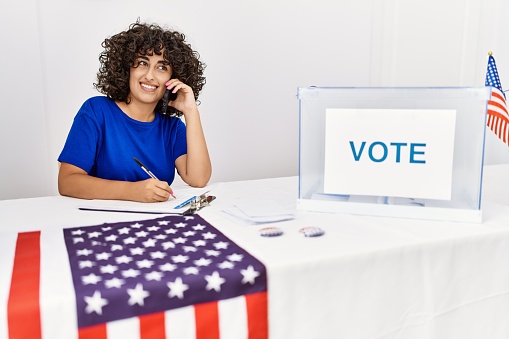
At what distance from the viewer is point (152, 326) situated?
2.44 feet

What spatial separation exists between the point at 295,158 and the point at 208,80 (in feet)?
2.55

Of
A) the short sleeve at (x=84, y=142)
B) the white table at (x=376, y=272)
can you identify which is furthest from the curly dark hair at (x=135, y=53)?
the white table at (x=376, y=272)

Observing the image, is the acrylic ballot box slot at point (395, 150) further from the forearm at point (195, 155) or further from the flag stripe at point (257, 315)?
the forearm at point (195, 155)

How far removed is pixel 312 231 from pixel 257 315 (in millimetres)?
250

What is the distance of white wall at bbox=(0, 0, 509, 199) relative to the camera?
2.29m

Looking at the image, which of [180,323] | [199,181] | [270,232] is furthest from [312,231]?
[199,181]

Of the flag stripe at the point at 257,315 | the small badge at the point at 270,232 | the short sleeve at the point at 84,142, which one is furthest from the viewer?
the short sleeve at the point at 84,142

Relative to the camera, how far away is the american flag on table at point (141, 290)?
2.31ft

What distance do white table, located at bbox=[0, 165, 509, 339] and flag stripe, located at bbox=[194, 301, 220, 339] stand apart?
10 centimetres

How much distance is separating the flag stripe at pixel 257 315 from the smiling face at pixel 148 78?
109cm

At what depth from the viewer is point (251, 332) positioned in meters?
0.82

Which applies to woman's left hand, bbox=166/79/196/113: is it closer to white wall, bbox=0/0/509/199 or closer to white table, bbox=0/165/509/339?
white table, bbox=0/165/509/339

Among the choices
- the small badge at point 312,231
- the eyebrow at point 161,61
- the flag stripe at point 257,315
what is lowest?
the flag stripe at point 257,315

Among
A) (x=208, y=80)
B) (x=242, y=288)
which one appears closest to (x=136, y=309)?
(x=242, y=288)
